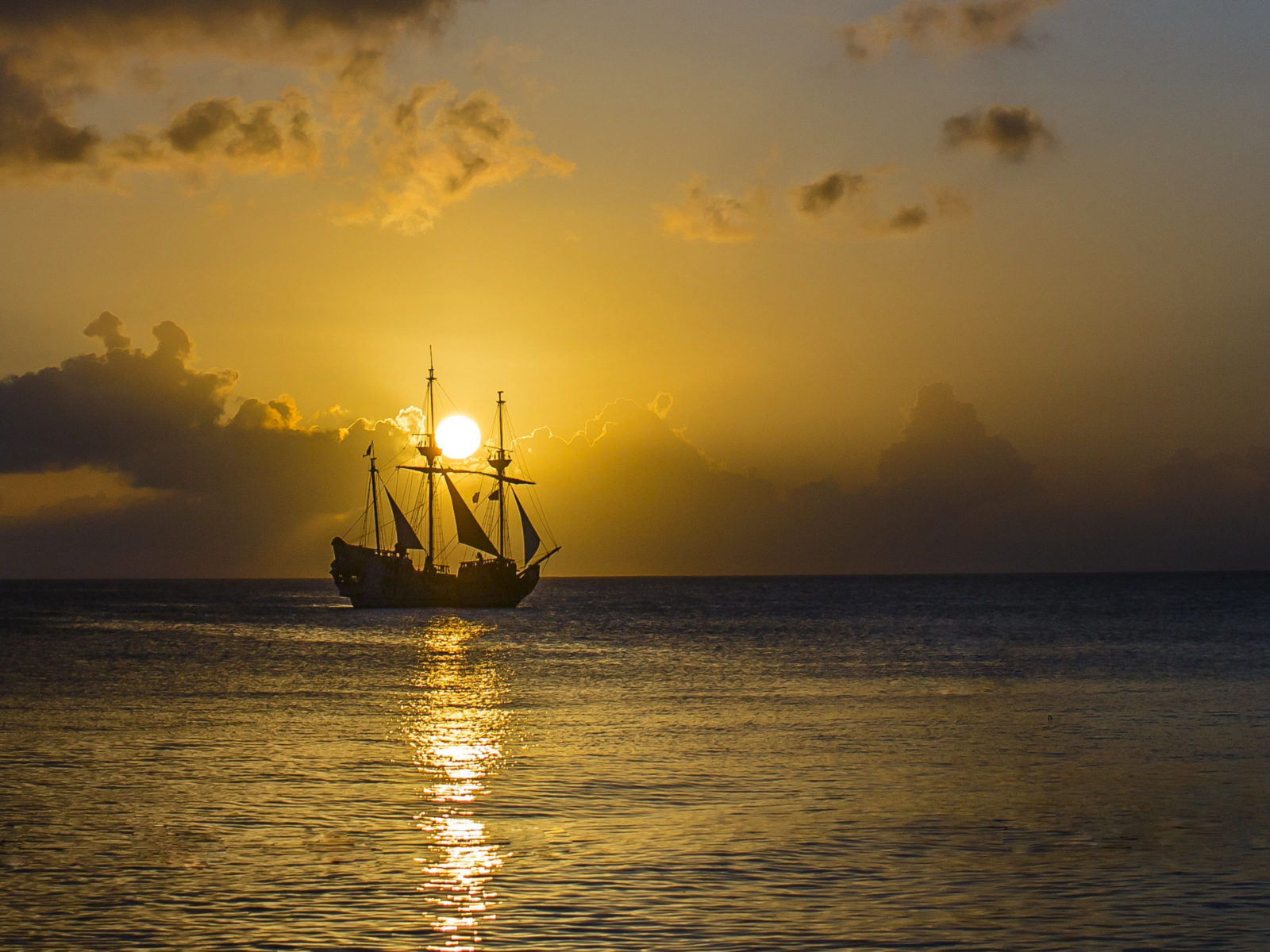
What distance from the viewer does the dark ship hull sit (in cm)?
14200

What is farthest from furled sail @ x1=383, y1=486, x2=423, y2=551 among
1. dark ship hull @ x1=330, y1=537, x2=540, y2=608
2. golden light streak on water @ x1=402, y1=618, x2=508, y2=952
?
golden light streak on water @ x1=402, y1=618, x2=508, y2=952

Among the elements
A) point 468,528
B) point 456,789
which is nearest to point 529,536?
point 468,528

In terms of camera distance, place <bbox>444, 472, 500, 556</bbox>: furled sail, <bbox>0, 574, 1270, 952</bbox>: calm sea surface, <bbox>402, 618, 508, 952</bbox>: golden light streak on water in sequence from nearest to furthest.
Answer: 1. <bbox>0, 574, 1270, 952</bbox>: calm sea surface
2. <bbox>402, 618, 508, 952</bbox>: golden light streak on water
3. <bbox>444, 472, 500, 556</bbox>: furled sail

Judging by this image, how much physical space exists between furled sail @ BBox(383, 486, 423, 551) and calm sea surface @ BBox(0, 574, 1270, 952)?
263ft

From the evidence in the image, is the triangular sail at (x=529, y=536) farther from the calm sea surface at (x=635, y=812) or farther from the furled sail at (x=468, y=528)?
the calm sea surface at (x=635, y=812)

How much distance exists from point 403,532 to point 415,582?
5.51m

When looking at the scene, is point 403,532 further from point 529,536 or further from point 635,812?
point 635,812

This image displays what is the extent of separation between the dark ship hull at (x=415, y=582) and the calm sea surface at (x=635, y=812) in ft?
271

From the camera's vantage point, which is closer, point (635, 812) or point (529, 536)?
point (635, 812)

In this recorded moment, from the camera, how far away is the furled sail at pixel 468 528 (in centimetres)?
13925

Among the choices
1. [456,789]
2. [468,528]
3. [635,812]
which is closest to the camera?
[635,812]

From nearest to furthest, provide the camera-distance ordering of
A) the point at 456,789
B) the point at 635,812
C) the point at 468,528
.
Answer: the point at 635,812, the point at 456,789, the point at 468,528

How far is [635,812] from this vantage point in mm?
24016

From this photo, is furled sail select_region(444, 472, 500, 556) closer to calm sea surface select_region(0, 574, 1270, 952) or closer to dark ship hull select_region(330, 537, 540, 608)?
dark ship hull select_region(330, 537, 540, 608)
